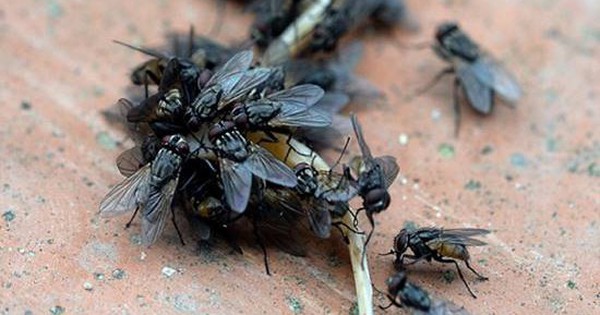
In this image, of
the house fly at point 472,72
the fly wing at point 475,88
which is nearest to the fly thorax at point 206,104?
the house fly at point 472,72

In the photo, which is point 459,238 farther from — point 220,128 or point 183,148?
point 183,148

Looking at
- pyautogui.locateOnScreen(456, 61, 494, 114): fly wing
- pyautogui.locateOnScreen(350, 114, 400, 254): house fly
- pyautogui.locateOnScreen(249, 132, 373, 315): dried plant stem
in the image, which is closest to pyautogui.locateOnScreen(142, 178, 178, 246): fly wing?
pyautogui.locateOnScreen(249, 132, 373, 315): dried plant stem

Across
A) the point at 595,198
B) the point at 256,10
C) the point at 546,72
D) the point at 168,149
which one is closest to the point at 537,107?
the point at 546,72

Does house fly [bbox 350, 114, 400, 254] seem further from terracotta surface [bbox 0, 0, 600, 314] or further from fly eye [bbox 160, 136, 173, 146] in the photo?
fly eye [bbox 160, 136, 173, 146]

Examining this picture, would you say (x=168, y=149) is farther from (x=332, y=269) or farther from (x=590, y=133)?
(x=590, y=133)

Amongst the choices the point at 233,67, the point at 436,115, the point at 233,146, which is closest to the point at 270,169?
the point at 233,146

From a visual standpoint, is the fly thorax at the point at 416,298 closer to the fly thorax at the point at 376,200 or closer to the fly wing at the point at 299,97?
the fly thorax at the point at 376,200
